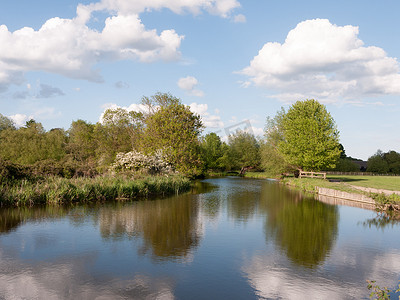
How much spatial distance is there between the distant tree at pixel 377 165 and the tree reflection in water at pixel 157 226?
4343 inches

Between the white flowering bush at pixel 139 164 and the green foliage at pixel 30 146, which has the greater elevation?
the green foliage at pixel 30 146

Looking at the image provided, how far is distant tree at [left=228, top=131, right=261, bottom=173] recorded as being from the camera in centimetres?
8744

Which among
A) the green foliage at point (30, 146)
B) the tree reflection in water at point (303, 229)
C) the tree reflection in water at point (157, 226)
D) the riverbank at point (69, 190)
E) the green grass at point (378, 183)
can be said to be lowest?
the tree reflection in water at point (303, 229)

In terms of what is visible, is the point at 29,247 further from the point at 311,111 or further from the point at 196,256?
the point at 311,111

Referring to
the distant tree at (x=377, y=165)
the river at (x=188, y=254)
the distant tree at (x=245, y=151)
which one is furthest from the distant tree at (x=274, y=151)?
the distant tree at (x=377, y=165)

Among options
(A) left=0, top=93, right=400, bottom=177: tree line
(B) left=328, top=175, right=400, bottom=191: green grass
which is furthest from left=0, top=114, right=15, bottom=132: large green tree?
(B) left=328, top=175, right=400, bottom=191: green grass

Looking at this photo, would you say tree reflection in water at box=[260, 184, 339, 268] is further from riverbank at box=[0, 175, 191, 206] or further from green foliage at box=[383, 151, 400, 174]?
green foliage at box=[383, 151, 400, 174]

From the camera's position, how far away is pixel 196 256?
12.8 metres

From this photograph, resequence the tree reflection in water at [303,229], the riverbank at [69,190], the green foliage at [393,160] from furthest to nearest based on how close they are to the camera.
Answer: the green foliage at [393,160] < the riverbank at [69,190] < the tree reflection in water at [303,229]

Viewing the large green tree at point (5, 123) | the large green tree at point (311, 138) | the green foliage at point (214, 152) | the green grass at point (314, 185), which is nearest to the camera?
the green grass at point (314, 185)

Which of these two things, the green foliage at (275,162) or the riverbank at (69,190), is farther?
the green foliage at (275,162)

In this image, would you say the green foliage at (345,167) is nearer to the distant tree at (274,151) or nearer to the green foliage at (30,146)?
the distant tree at (274,151)

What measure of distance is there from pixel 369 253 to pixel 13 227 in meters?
18.5

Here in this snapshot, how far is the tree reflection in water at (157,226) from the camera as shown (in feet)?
45.0
